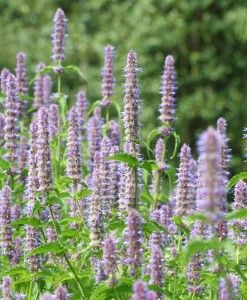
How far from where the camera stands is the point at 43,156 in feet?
20.8

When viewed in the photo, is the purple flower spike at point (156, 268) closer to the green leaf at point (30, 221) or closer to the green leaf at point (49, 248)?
the green leaf at point (49, 248)

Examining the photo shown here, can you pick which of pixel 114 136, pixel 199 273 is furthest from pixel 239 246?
pixel 114 136

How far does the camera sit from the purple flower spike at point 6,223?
21.8ft

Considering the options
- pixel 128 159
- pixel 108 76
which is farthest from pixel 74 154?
pixel 108 76

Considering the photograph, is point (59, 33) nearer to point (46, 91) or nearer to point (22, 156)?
point (46, 91)

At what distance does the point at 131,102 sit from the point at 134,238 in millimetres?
1483

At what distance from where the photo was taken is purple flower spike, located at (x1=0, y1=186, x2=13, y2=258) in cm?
665

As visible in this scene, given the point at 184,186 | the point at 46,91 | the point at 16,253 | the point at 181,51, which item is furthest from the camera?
the point at 181,51

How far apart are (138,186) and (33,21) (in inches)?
1384

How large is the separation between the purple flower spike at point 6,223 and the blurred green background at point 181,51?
26.1 metres

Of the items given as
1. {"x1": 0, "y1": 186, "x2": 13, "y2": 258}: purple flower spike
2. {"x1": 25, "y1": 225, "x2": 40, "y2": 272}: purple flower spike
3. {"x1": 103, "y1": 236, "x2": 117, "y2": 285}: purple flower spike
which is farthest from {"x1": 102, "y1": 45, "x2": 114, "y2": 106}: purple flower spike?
Result: {"x1": 103, "y1": 236, "x2": 117, "y2": 285}: purple flower spike

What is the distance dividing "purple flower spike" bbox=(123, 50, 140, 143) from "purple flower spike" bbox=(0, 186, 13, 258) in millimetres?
863

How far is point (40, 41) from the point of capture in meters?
38.2

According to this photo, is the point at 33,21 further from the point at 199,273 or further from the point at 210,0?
the point at 199,273
